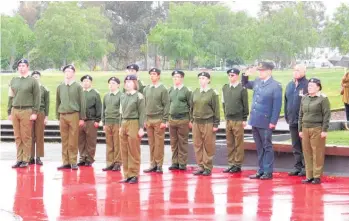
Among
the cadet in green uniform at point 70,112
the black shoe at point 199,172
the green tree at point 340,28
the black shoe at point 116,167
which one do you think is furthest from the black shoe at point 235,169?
the green tree at point 340,28

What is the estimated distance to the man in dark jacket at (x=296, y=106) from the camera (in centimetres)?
1330

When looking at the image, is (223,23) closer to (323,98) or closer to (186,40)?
(186,40)

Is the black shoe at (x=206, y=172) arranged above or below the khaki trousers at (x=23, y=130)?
below

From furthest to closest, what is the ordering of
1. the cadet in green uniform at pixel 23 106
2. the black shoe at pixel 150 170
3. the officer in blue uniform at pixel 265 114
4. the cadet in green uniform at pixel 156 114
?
the cadet in green uniform at pixel 23 106 → the black shoe at pixel 150 170 → the cadet in green uniform at pixel 156 114 → the officer in blue uniform at pixel 265 114

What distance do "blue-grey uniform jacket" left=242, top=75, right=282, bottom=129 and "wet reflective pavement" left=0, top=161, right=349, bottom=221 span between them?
0.88 metres

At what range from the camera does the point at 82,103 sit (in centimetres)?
1484

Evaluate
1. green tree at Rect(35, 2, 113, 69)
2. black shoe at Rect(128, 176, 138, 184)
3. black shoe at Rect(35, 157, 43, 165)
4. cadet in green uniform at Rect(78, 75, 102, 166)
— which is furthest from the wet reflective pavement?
green tree at Rect(35, 2, 113, 69)

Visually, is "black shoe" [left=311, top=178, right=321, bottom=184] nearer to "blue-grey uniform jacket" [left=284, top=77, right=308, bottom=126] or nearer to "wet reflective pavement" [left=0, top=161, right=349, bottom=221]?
"wet reflective pavement" [left=0, top=161, right=349, bottom=221]

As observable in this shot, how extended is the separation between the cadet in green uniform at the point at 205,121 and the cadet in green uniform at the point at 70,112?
201 cm

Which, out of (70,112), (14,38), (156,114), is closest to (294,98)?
(156,114)

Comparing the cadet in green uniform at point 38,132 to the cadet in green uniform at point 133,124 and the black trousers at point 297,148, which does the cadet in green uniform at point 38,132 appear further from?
the black trousers at point 297,148

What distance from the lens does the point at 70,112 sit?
14.8 m

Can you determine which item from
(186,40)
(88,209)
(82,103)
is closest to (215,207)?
(88,209)

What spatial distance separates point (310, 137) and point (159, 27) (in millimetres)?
26735
